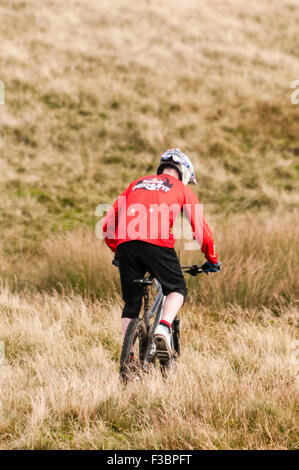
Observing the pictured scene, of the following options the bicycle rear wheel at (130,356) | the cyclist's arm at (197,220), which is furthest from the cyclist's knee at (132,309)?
the cyclist's arm at (197,220)

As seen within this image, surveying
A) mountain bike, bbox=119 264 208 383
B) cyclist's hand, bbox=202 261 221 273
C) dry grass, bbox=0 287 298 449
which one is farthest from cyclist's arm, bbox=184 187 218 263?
dry grass, bbox=0 287 298 449

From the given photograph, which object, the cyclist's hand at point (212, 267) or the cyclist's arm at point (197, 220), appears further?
the cyclist's hand at point (212, 267)

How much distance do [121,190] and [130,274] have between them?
9768 mm

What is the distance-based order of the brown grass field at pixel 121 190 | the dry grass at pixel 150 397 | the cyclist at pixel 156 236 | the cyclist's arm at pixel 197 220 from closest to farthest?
1. the dry grass at pixel 150 397
2. the brown grass field at pixel 121 190
3. the cyclist at pixel 156 236
4. the cyclist's arm at pixel 197 220

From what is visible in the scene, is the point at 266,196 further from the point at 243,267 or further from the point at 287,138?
the point at 243,267

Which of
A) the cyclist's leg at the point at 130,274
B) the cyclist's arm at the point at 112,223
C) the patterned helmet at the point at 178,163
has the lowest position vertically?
the cyclist's leg at the point at 130,274

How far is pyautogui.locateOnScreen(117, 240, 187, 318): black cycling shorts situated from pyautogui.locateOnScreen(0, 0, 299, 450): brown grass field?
2.29ft

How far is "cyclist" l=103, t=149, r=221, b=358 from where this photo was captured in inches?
164

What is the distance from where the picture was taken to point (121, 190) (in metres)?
13.9

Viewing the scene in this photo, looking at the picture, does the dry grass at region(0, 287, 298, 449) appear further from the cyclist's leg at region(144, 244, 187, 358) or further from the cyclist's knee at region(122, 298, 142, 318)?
the cyclist's knee at region(122, 298, 142, 318)

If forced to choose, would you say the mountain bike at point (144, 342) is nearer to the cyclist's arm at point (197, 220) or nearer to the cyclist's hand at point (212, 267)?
the cyclist's hand at point (212, 267)

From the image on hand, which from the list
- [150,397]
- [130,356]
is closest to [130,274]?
[130,356]

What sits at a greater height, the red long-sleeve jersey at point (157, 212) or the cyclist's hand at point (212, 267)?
the red long-sleeve jersey at point (157, 212)

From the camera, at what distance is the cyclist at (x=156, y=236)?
4.17 meters
